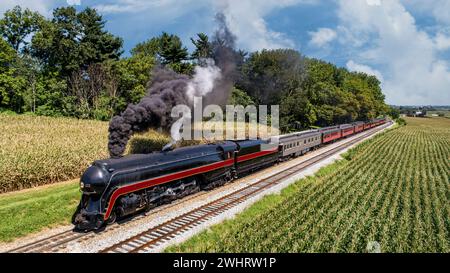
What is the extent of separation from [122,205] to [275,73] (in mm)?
54191

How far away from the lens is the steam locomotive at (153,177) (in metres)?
13.4

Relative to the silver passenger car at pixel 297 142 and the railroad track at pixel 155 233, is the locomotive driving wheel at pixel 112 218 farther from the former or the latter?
the silver passenger car at pixel 297 142

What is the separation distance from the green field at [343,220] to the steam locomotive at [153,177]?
343cm

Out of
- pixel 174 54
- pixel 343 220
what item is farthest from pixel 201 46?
pixel 343 220

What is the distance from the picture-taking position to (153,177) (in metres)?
15.4

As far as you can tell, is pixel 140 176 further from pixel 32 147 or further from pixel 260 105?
pixel 260 105

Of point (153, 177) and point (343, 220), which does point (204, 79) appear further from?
point (343, 220)

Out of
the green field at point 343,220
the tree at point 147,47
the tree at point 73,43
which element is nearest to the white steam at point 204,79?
the green field at point 343,220

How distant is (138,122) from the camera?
17.5 m

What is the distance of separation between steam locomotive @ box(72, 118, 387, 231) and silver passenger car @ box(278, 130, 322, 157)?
6.31 m

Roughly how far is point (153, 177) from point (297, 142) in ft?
72.9

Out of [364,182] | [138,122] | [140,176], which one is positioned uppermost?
[138,122]
